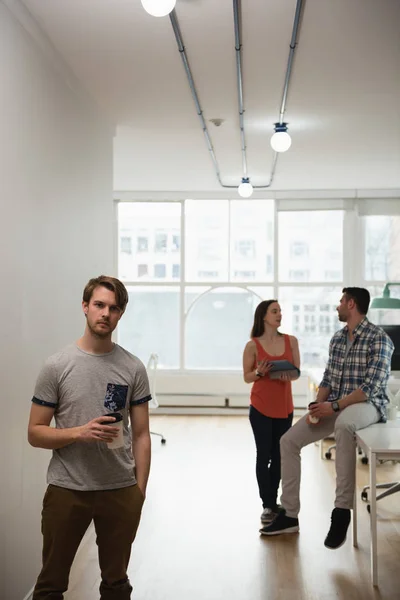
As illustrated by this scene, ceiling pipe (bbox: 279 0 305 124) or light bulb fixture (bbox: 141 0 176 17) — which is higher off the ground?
ceiling pipe (bbox: 279 0 305 124)

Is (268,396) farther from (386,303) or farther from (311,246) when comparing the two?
(311,246)

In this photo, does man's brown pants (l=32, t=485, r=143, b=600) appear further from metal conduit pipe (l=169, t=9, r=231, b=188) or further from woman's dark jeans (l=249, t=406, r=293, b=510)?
metal conduit pipe (l=169, t=9, r=231, b=188)

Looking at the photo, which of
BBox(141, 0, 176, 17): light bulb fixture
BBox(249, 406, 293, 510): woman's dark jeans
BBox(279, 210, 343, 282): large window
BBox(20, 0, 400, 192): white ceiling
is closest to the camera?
BBox(141, 0, 176, 17): light bulb fixture

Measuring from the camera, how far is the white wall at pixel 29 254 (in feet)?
10.5

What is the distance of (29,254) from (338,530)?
2.26m

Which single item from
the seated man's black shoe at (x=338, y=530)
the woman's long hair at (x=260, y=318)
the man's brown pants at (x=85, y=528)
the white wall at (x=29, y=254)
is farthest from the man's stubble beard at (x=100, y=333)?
the woman's long hair at (x=260, y=318)

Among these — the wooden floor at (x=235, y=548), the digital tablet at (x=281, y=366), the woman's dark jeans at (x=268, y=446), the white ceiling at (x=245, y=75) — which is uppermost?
the white ceiling at (x=245, y=75)

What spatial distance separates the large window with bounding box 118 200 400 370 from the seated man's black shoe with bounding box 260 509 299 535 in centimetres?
528

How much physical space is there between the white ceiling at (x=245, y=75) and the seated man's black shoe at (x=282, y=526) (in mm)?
2746

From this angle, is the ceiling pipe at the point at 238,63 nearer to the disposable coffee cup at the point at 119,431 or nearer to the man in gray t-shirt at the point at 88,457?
the man in gray t-shirt at the point at 88,457

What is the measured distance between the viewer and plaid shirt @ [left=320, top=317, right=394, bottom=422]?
436 centimetres

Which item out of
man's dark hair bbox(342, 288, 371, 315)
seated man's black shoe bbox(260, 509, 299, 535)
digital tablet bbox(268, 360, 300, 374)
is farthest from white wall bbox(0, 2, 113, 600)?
man's dark hair bbox(342, 288, 371, 315)

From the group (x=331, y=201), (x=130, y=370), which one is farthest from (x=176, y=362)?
(x=130, y=370)

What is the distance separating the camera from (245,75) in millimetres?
4582
